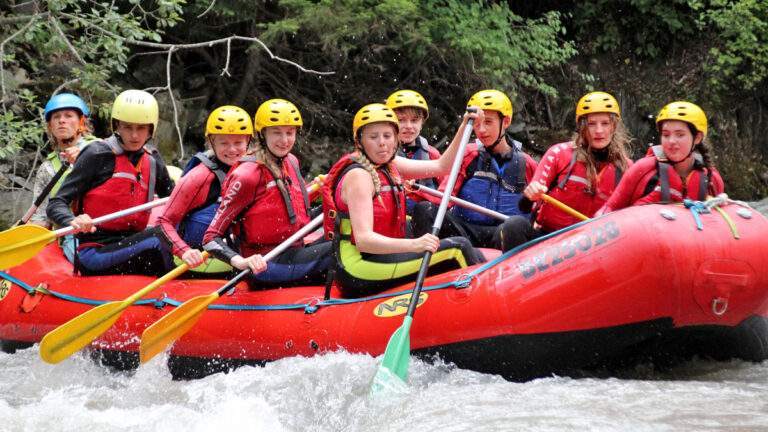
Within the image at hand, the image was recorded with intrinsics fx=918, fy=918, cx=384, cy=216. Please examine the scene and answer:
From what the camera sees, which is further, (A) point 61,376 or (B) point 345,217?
(A) point 61,376

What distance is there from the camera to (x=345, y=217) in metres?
5.00

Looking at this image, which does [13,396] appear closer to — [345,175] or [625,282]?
[345,175]

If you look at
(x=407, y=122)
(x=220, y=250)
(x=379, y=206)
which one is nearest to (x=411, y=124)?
(x=407, y=122)

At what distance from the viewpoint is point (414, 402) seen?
4.40 metres

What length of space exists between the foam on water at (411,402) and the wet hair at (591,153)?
141 centimetres

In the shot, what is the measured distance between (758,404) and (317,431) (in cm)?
203

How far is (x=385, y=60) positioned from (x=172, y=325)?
690 cm

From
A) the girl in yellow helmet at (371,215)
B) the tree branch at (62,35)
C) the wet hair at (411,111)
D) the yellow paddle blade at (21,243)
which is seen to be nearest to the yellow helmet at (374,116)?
the girl in yellow helmet at (371,215)

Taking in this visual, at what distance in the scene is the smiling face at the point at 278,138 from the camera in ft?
18.0

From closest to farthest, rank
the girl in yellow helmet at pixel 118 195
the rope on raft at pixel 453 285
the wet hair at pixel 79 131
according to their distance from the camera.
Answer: the rope on raft at pixel 453 285, the girl in yellow helmet at pixel 118 195, the wet hair at pixel 79 131

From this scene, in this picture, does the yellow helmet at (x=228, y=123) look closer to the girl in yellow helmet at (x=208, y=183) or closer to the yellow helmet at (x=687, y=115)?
the girl in yellow helmet at (x=208, y=183)

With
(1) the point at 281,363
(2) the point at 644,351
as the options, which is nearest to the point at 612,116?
(2) the point at 644,351

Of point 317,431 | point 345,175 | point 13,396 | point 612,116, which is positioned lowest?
point 13,396

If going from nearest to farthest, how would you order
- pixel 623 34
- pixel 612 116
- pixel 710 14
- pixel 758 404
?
pixel 758 404
pixel 612 116
pixel 710 14
pixel 623 34
